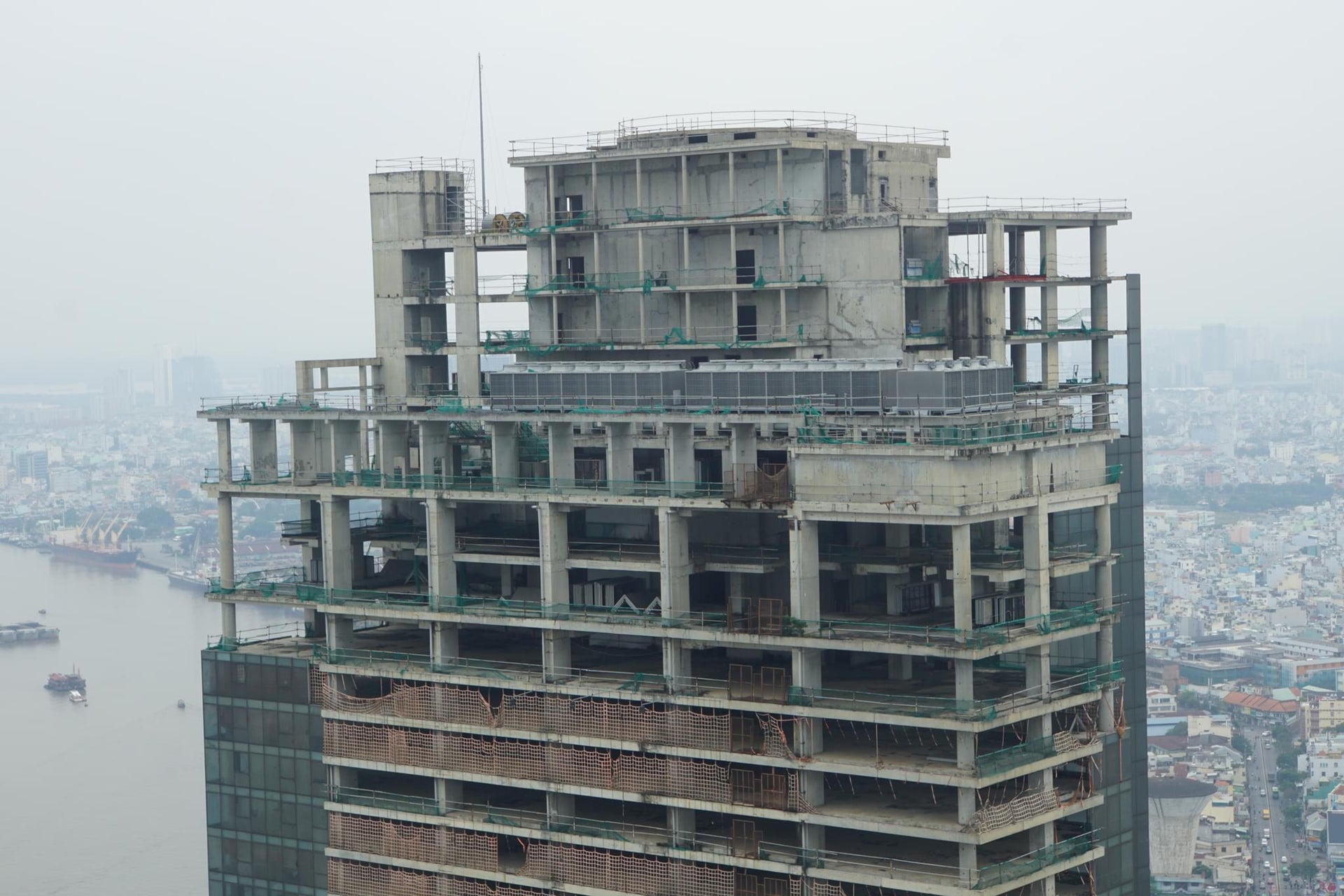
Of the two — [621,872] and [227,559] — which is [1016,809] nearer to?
[621,872]

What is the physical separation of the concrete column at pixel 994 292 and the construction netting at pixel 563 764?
69.4 ft

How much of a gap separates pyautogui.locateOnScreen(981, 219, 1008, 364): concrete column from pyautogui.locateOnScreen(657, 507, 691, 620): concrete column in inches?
676

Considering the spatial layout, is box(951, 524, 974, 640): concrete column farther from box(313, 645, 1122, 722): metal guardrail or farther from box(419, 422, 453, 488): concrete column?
box(419, 422, 453, 488): concrete column

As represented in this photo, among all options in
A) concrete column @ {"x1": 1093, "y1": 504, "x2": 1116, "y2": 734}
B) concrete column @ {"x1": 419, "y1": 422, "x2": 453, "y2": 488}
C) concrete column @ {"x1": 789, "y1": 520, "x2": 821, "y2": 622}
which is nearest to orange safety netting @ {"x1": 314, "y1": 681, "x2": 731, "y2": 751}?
concrete column @ {"x1": 789, "y1": 520, "x2": 821, "y2": 622}

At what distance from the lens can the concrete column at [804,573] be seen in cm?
5319

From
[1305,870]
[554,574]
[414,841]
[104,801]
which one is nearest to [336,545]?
[554,574]

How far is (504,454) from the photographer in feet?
204

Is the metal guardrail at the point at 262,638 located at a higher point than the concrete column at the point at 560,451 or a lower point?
lower

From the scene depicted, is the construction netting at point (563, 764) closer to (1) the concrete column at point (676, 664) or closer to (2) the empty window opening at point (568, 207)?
(1) the concrete column at point (676, 664)

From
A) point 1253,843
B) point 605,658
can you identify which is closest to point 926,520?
point 605,658

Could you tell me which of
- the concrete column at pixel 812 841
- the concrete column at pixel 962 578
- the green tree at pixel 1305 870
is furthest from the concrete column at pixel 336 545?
the green tree at pixel 1305 870

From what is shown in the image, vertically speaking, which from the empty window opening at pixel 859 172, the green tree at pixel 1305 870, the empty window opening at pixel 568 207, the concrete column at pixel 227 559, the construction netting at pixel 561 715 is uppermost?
the empty window opening at pixel 859 172

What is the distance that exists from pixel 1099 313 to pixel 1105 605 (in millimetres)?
20205

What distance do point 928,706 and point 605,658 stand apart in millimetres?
14999
